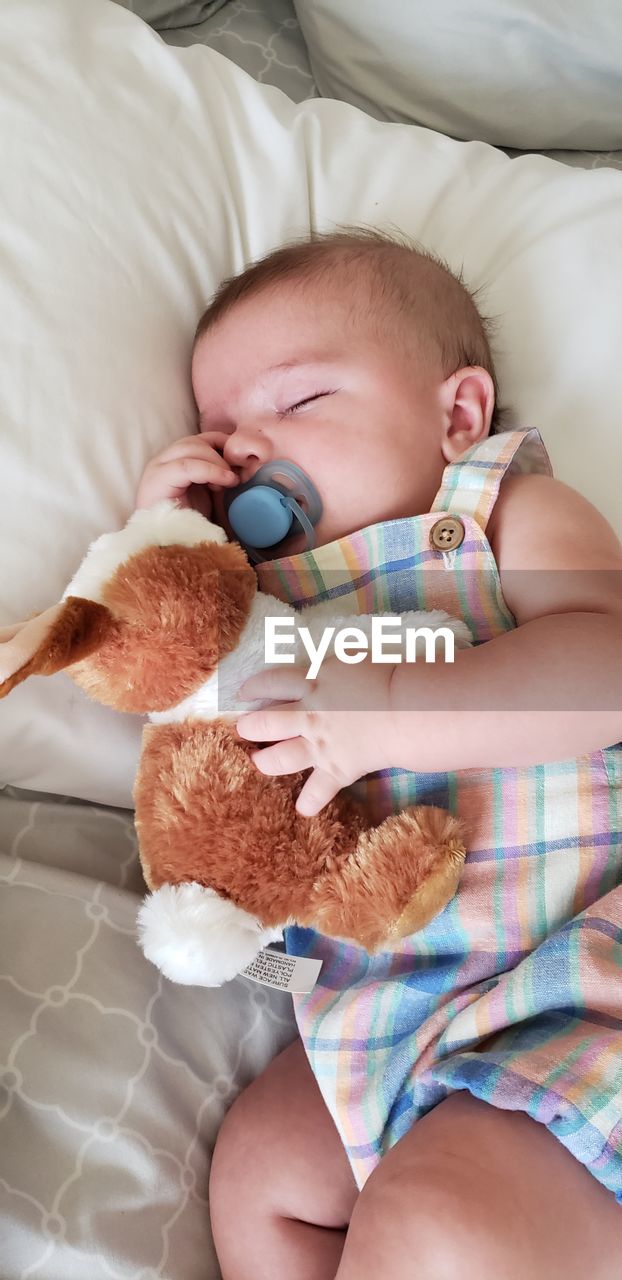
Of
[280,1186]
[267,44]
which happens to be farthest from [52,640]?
[267,44]

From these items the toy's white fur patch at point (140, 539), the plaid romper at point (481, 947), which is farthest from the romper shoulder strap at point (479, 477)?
the toy's white fur patch at point (140, 539)

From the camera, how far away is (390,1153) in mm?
733

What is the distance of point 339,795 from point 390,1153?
0.27 meters

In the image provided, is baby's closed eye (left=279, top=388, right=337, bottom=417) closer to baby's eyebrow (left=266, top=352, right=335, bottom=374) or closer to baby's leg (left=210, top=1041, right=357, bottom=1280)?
baby's eyebrow (left=266, top=352, right=335, bottom=374)

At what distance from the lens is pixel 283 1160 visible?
89 centimetres

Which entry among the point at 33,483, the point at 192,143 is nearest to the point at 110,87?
the point at 192,143

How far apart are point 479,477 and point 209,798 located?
15.4 inches

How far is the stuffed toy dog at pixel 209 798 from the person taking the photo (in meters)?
0.71

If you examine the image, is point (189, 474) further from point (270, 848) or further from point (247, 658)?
point (270, 848)

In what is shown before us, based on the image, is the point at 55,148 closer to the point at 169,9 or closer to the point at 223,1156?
the point at 169,9

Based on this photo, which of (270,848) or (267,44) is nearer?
(270,848)

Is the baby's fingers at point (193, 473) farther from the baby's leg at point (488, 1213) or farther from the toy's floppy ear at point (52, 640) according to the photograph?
the baby's leg at point (488, 1213)

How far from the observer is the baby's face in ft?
3.05

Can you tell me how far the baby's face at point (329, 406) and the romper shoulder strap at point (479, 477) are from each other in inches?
1.7
